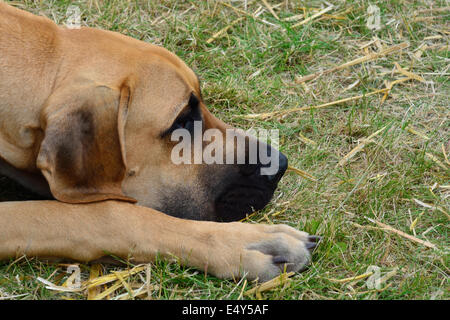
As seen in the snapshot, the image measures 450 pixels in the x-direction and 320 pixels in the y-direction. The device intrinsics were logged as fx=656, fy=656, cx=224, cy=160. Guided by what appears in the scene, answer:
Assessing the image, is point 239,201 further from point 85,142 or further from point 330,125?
point 330,125

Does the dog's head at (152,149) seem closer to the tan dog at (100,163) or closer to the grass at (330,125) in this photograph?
the tan dog at (100,163)

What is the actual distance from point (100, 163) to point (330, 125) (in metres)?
1.73

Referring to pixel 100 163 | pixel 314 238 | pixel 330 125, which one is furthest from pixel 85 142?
pixel 330 125

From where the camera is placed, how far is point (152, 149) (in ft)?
9.45

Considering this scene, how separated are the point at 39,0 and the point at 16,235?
2.56m

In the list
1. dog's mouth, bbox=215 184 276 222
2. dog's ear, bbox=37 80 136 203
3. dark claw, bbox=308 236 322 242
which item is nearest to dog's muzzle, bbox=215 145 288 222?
dog's mouth, bbox=215 184 276 222

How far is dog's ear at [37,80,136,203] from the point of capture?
8.60 ft

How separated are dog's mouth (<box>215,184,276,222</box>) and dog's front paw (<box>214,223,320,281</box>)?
9.6 inches

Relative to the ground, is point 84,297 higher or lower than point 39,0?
lower

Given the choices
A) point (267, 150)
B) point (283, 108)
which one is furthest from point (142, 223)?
point (283, 108)

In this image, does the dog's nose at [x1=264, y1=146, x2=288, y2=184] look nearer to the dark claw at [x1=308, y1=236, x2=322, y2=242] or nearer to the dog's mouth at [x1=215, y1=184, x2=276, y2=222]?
the dog's mouth at [x1=215, y1=184, x2=276, y2=222]
